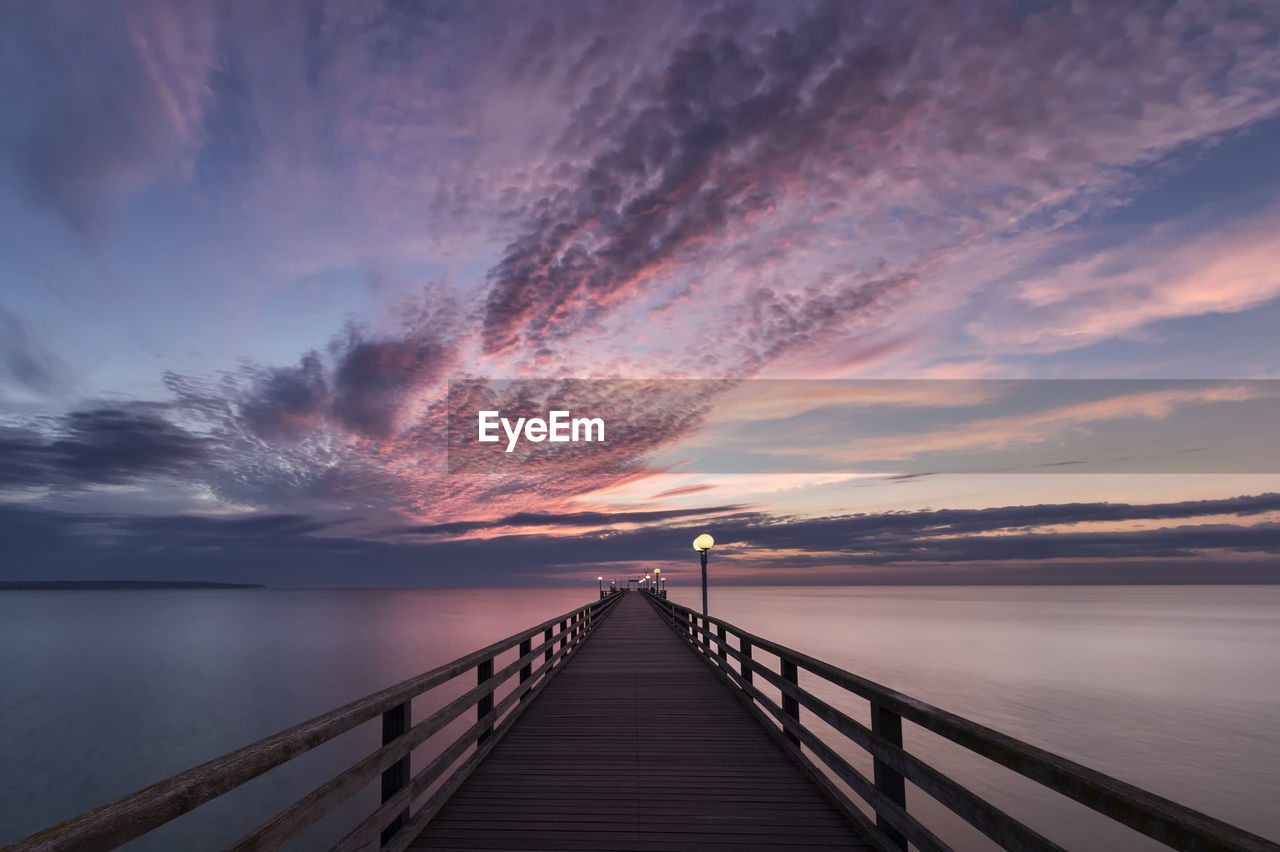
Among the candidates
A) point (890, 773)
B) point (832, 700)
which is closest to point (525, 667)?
point (890, 773)

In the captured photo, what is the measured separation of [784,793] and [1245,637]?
98.2 metres

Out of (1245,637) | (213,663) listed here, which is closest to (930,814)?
(213,663)

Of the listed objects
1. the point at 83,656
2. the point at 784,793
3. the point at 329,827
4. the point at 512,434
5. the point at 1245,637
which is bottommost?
the point at 1245,637

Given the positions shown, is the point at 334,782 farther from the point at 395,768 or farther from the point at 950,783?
the point at 950,783

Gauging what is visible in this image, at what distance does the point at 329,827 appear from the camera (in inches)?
627

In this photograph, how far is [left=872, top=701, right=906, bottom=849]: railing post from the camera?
3.86 metres

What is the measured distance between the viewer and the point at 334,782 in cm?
298

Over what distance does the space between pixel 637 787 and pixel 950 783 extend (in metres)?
3.09

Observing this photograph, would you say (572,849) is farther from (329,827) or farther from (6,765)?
(6,765)

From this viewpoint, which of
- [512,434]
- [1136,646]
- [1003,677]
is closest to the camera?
[512,434]

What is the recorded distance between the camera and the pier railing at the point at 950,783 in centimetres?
194

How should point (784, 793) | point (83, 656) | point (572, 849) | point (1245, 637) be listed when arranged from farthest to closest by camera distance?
point (1245, 637) < point (83, 656) < point (784, 793) < point (572, 849)

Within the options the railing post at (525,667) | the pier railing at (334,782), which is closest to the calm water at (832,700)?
the railing post at (525,667)

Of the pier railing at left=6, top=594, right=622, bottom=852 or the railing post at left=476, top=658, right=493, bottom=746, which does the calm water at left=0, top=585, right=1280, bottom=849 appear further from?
the pier railing at left=6, top=594, right=622, bottom=852
